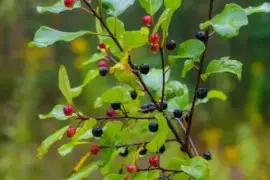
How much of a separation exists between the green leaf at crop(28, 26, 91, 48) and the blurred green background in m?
1.17

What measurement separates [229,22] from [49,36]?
0.70ft

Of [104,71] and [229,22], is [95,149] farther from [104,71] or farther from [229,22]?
[229,22]

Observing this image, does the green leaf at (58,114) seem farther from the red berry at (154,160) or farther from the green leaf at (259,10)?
the green leaf at (259,10)

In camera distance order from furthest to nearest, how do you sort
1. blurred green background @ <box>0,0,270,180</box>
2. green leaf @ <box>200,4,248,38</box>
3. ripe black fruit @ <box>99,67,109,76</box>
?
1. blurred green background @ <box>0,0,270,180</box>
2. ripe black fruit @ <box>99,67,109,76</box>
3. green leaf @ <box>200,4,248,38</box>

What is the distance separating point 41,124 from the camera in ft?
12.5

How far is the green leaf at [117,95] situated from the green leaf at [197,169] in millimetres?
107

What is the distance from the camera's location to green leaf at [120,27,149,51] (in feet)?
2.01

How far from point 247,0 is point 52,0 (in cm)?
135

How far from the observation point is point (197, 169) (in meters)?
0.64

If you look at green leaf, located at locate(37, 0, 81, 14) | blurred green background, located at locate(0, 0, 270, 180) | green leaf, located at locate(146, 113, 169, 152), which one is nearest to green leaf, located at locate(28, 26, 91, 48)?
green leaf, located at locate(37, 0, 81, 14)

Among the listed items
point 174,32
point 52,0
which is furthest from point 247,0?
point 52,0

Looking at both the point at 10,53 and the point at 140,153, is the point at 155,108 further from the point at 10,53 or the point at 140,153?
the point at 10,53

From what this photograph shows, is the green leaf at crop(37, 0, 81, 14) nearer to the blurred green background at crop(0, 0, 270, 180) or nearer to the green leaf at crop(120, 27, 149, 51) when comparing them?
the green leaf at crop(120, 27, 149, 51)

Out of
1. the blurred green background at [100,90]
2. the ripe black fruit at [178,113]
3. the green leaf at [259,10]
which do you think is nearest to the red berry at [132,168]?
the ripe black fruit at [178,113]
